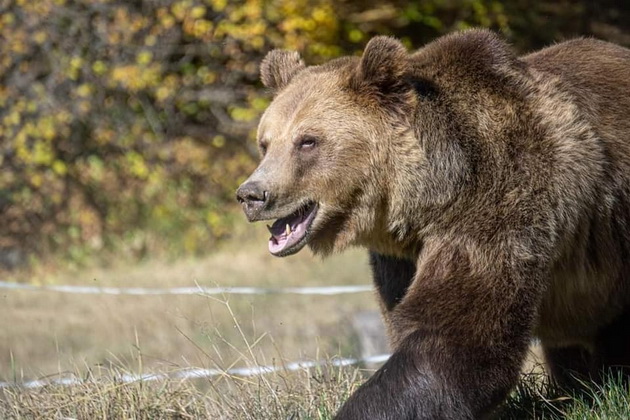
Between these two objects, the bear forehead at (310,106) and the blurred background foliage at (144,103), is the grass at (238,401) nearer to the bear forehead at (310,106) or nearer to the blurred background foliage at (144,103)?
the bear forehead at (310,106)

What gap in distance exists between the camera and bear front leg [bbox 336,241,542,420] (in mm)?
3955

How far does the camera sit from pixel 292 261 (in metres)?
12.9

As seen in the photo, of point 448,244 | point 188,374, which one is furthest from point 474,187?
point 188,374

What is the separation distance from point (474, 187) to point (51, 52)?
36.1 ft

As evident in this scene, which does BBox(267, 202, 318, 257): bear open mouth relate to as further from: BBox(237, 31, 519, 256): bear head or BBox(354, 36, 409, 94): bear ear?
BBox(354, 36, 409, 94): bear ear

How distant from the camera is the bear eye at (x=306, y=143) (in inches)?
177

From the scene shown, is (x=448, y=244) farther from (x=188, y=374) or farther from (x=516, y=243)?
(x=188, y=374)

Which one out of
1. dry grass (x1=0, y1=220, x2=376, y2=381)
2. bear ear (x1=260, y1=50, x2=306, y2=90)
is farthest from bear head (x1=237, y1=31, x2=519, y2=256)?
dry grass (x1=0, y1=220, x2=376, y2=381)

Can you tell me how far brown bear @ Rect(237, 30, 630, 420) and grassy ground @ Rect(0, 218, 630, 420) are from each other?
1.50ft

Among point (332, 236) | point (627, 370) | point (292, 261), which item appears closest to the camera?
point (332, 236)

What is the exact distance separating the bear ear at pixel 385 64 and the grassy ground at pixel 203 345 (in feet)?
3.79

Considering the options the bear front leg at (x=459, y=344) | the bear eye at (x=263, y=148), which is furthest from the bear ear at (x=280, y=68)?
Result: the bear front leg at (x=459, y=344)

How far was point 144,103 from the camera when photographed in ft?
49.7

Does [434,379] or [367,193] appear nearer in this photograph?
[434,379]
